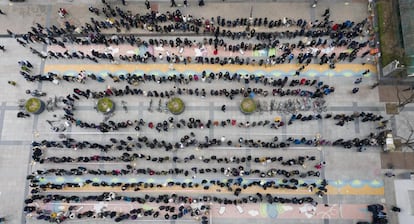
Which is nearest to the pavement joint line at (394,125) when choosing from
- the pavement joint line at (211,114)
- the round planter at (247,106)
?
the round planter at (247,106)

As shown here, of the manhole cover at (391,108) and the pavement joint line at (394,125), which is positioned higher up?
the manhole cover at (391,108)

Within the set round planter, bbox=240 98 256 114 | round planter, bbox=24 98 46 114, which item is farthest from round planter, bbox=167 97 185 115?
round planter, bbox=24 98 46 114

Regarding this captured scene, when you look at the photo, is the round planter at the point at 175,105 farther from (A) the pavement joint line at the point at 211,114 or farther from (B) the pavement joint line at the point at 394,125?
(B) the pavement joint line at the point at 394,125

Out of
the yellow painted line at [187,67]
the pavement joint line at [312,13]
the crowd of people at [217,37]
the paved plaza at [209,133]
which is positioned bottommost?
the paved plaza at [209,133]

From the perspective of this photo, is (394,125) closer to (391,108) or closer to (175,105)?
(391,108)

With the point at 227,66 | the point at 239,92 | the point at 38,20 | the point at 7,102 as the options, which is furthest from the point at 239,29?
the point at 7,102

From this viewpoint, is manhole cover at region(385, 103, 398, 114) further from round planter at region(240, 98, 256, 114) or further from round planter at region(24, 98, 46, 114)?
round planter at region(24, 98, 46, 114)

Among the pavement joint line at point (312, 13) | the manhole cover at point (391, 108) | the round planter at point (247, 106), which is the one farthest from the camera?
the pavement joint line at point (312, 13)

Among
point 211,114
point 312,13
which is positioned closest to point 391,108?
point 312,13
